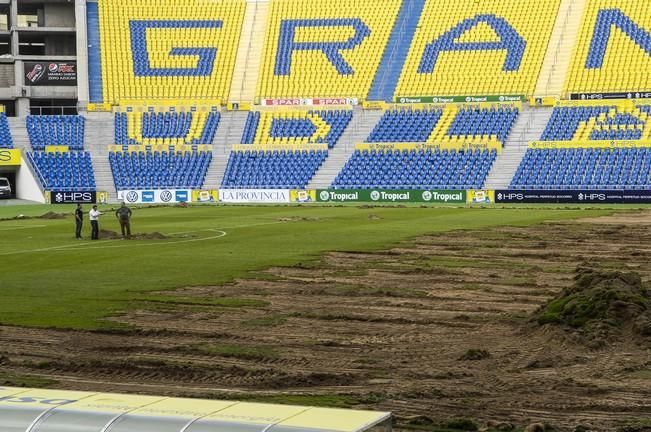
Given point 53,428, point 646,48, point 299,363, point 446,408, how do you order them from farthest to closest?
point 646,48
point 299,363
point 446,408
point 53,428

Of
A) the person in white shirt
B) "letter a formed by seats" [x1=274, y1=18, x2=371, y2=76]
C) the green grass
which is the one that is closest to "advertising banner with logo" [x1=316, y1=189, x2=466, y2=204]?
the green grass

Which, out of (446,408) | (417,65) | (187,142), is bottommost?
(446,408)

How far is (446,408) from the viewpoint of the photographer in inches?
563

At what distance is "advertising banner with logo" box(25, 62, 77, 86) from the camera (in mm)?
86375

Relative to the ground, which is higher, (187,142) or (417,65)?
(417,65)

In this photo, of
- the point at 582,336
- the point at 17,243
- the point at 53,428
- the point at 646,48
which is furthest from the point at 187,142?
the point at 53,428

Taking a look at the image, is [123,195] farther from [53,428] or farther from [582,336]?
[53,428]

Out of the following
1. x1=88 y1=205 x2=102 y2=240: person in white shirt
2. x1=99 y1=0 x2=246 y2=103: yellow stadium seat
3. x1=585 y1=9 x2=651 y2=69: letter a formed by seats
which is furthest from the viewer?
x1=99 y1=0 x2=246 y2=103: yellow stadium seat

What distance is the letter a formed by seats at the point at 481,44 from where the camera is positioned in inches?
3346

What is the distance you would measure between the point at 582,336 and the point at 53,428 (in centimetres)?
1290

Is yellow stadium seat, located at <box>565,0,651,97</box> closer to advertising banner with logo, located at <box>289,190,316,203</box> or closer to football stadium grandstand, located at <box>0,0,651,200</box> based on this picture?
football stadium grandstand, located at <box>0,0,651,200</box>

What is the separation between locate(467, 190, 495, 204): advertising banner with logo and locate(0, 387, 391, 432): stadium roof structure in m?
64.9

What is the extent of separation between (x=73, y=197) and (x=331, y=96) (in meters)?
22.9

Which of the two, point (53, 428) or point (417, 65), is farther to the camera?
point (417, 65)
